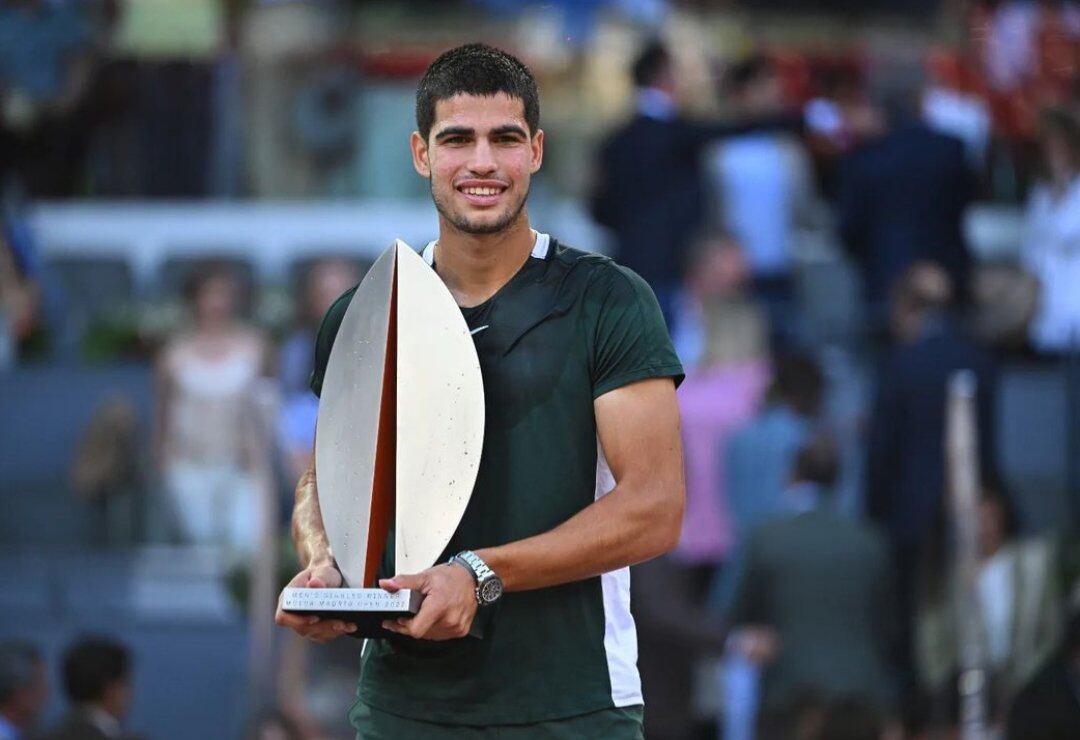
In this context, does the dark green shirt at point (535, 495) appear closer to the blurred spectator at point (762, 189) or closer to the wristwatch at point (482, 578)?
the wristwatch at point (482, 578)

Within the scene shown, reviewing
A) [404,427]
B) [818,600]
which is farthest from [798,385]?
[404,427]

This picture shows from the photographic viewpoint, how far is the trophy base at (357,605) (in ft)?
12.2

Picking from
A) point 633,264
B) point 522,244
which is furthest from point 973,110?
point 522,244

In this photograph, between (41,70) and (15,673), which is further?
(41,70)

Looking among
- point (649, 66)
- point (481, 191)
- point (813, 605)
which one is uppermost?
point (649, 66)

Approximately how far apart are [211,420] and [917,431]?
3.67 metres

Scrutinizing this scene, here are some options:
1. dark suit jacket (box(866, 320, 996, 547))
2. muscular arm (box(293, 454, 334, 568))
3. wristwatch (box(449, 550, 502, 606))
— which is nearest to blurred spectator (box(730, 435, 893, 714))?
dark suit jacket (box(866, 320, 996, 547))

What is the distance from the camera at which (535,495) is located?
4039mm

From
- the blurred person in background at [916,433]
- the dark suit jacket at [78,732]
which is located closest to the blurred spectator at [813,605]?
the blurred person in background at [916,433]

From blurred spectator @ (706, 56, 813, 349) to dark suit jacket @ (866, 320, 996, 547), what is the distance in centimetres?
212

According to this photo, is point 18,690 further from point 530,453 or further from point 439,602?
point 439,602

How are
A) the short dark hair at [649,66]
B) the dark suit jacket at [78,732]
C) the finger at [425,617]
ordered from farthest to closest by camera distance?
the short dark hair at [649,66] → the dark suit jacket at [78,732] → the finger at [425,617]

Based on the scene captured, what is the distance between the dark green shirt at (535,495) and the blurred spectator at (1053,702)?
14.3ft

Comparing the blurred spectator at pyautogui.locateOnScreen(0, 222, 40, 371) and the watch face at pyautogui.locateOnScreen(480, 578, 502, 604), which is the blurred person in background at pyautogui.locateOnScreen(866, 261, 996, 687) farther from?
the watch face at pyautogui.locateOnScreen(480, 578, 502, 604)
